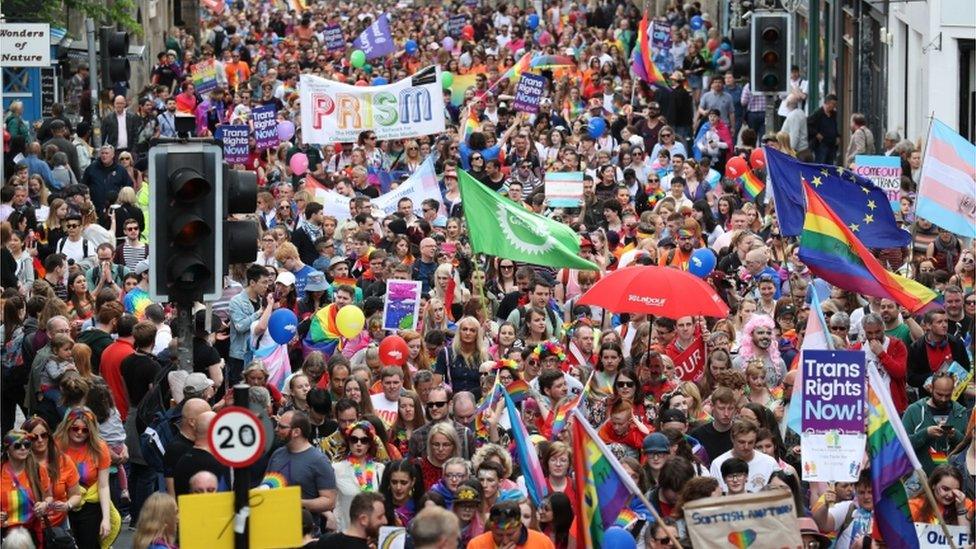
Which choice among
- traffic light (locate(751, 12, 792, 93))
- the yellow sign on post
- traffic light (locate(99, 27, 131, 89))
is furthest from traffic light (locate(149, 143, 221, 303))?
traffic light (locate(99, 27, 131, 89))

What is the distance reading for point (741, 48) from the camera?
2603 centimetres

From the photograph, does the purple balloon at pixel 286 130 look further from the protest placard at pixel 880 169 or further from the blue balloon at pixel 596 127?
the protest placard at pixel 880 169

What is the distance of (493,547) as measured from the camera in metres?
11.1

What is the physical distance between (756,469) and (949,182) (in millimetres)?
5069

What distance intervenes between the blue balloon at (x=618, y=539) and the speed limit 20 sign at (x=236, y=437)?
2541 mm

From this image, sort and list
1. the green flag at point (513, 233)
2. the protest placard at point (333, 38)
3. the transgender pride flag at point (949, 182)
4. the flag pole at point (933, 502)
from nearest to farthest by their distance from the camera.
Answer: the flag pole at point (933, 502), the transgender pride flag at point (949, 182), the green flag at point (513, 233), the protest placard at point (333, 38)

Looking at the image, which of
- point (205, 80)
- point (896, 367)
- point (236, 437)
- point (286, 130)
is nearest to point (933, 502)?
point (236, 437)

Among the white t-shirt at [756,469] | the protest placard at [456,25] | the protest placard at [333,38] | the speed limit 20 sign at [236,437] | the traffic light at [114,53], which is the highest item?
the protest placard at [456,25]

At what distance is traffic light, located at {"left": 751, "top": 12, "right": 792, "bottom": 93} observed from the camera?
79.2 feet

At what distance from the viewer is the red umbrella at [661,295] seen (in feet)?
52.3

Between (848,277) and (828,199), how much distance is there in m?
1.84

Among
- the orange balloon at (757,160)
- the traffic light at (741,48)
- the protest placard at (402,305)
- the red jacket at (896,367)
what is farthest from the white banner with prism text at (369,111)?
the red jacket at (896,367)

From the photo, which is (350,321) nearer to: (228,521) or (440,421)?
(440,421)

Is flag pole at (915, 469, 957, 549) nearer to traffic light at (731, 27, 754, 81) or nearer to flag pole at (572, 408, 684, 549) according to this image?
flag pole at (572, 408, 684, 549)
